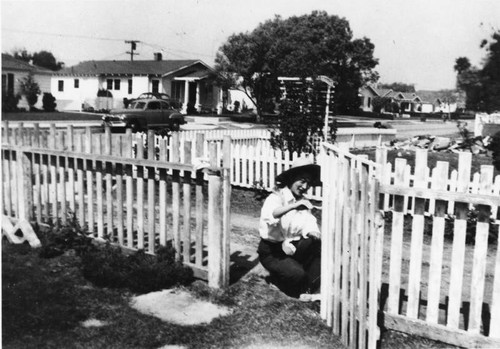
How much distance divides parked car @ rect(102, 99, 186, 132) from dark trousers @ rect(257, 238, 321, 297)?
69.2 feet

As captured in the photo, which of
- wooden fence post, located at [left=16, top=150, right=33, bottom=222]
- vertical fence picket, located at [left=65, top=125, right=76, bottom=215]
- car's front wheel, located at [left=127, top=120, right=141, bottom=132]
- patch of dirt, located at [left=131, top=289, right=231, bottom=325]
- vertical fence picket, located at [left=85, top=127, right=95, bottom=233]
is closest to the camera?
patch of dirt, located at [left=131, top=289, right=231, bottom=325]

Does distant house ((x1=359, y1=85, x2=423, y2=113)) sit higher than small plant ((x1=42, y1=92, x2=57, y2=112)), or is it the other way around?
distant house ((x1=359, y1=85, x2=423, y2=113))

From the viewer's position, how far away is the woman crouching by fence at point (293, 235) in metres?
5.48

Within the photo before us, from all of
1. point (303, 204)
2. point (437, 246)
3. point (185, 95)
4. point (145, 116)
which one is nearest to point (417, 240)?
point (437, 246)

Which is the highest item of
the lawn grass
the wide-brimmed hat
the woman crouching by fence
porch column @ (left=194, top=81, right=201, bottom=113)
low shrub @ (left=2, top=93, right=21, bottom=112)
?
porch column @ (left=194, top=81, right=201, bottom=113)

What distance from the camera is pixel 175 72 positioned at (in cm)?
4675

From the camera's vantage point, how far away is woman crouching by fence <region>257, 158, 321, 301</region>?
5.48 m

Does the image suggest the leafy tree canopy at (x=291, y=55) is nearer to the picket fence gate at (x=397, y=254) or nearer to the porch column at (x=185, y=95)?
the porch column at (x=185, y=95)

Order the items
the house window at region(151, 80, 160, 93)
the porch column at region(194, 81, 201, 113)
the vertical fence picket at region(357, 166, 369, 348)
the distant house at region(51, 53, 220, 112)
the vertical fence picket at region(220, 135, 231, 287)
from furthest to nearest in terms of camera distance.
Result: 1. the porch column at region(194, 81, 201, 113)
2. the house window at region(151, 80, 160, 93)
3. the distant house at region(51, 53, 220, 112)
4. the vertical fence picket at region(220, 135, 231, 287)
5. the vertical fence picket at region(357, 166, 369, 348)

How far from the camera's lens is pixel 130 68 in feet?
156

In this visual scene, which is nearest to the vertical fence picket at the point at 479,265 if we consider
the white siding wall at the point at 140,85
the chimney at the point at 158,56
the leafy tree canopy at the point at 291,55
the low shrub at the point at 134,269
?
the low shrub at the point at 134,269

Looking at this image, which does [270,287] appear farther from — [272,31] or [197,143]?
[272,31]

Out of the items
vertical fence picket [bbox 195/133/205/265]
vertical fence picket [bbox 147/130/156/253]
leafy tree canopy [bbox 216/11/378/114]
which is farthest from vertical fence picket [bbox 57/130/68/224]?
leafy tree canopy [bbox 216/11/378/114]

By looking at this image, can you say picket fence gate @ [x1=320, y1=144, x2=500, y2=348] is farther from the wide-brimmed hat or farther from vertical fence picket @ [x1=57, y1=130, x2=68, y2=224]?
vertical fence picket @ [x1=57, y1=130, x2=68, y2=224]
